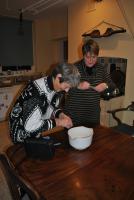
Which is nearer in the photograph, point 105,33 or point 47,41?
point 105,33

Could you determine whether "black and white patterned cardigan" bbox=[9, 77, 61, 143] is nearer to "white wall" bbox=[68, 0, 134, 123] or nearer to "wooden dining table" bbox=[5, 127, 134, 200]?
"wooden dining table" bbox=[5, 127, 134, 200]

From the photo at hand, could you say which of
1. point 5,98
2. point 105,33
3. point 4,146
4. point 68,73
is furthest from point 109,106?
point 5,98

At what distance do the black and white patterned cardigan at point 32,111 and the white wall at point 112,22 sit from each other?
6.22 ft

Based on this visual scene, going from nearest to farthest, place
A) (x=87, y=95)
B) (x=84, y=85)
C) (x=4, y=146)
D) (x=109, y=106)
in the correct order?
1. (x=84, y=85)
2. (x=87, y=95)
3. (x=109, y=106)
4. (x=4, y=146)

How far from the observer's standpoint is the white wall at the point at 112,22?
9.07 ft

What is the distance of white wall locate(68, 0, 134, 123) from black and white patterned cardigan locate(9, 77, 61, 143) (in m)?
1.90

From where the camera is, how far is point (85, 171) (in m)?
1.09

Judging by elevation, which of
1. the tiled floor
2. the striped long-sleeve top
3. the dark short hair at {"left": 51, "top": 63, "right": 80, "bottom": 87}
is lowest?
the tiled floor

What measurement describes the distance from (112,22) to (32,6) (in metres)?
1.65

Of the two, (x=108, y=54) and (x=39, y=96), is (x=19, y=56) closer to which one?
(x=108, y=54)

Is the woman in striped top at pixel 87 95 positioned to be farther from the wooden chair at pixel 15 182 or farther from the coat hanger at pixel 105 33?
the coat hanger at pixel 105 33

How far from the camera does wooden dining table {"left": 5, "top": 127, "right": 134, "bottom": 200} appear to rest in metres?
0.92

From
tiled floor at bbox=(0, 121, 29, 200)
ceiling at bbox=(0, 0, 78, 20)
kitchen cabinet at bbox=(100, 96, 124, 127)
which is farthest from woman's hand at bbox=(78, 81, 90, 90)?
ceiling at bbox=(0, 0, 78, 20)

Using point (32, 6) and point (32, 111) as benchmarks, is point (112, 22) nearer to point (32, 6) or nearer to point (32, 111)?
point (32, 6)
